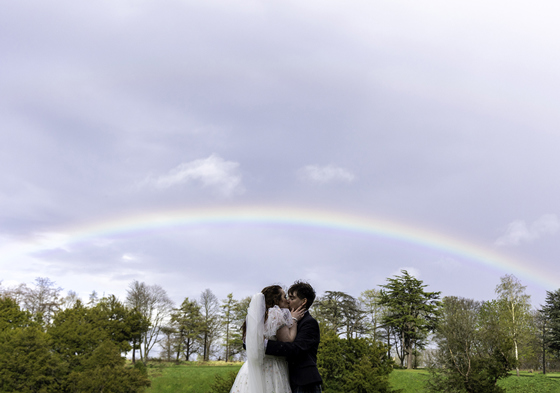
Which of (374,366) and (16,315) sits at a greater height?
(16,315)

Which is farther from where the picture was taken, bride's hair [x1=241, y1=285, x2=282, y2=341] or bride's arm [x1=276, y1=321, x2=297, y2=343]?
bride's hair [x1=241, y1=285, x2=282, y2=341]

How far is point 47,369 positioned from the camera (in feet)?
111

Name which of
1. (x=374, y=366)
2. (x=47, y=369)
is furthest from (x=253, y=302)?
(x=47, y=369)

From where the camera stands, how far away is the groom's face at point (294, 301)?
19.4 feet

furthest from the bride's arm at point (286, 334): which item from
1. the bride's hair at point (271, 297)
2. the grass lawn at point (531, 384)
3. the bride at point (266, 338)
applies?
the grass lawn at point (531, 384)

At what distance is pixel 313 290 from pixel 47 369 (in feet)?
118

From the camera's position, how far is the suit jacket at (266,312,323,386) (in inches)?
217

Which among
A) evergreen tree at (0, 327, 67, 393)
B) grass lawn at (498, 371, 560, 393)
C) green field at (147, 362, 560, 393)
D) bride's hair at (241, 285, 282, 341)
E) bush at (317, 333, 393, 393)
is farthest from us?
green field at (147, 362, 560, 393)

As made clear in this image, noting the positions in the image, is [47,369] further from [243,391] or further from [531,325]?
[531,325]

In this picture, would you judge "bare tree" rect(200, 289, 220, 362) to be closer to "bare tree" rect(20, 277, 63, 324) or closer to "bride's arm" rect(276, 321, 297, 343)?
"bare tree" rect(20, 277, 63, 324)

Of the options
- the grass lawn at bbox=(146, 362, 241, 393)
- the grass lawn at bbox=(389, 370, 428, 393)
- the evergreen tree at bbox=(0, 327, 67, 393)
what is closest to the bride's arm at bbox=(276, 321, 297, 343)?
the evergreen tree at bbox=(0, 327, 67, 393)

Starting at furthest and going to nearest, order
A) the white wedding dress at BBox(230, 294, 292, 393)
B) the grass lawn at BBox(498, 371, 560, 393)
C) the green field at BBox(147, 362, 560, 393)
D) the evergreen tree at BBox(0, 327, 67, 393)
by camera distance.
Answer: the green field at BBox(147, 362, 560, 393), the grass lawn at BBox(498, 371, 560, 393), the evergreen tree at BBox(0, 327, 67, 393), the white wedding dress at BBox(230, 294, 292, 393)

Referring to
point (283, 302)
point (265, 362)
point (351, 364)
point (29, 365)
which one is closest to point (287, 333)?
point (283, 302)

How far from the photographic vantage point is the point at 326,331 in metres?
35.7
